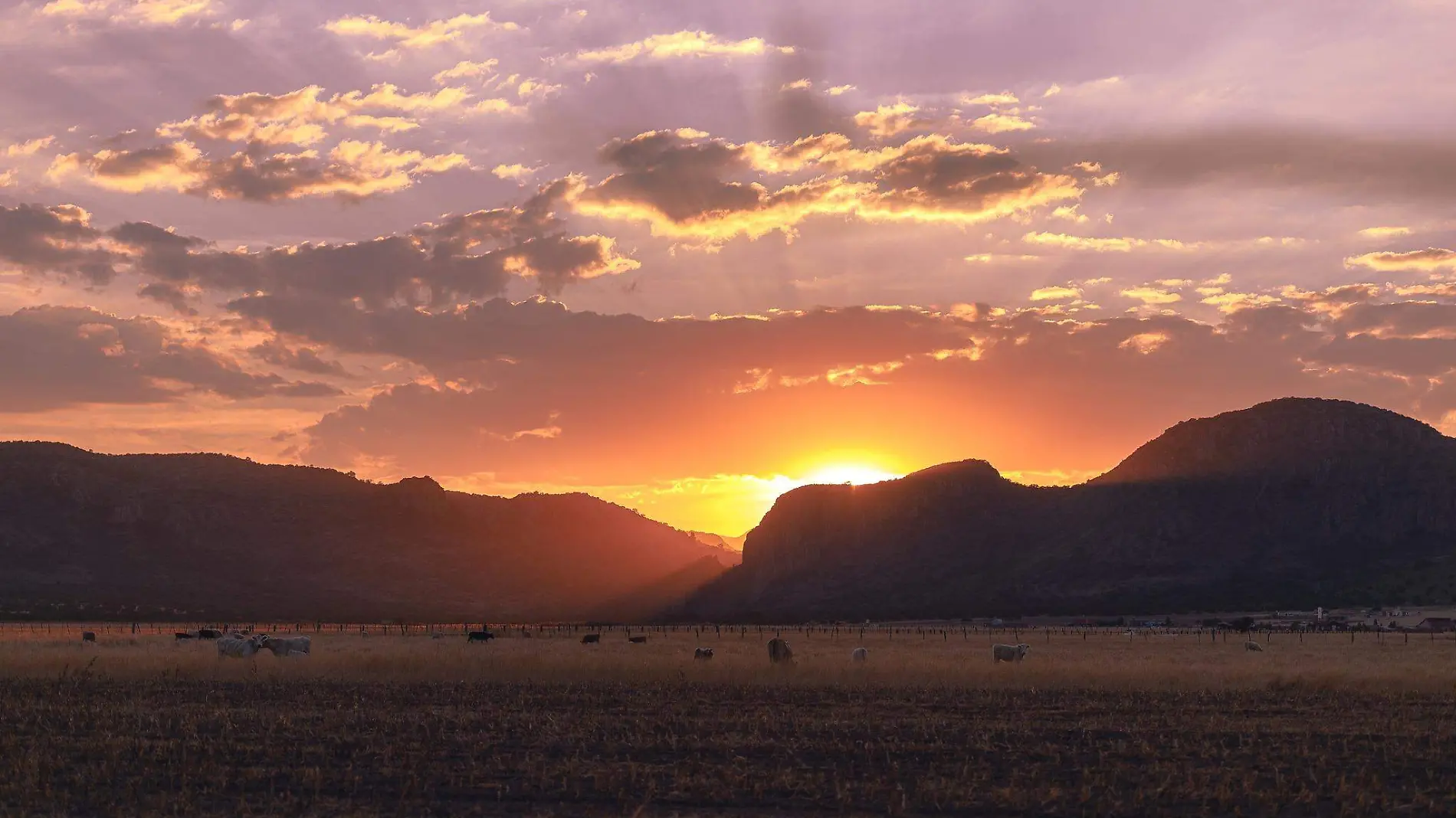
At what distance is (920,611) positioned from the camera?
16912 cm

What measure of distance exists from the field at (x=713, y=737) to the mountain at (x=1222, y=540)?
11532cm

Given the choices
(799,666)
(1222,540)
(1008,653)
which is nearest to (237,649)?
(799,666)

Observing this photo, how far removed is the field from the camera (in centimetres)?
1958

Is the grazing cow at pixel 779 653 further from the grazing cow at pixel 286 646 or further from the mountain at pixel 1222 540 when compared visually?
the mountain at pixel 1222 540

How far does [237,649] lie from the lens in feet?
168

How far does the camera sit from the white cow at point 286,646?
51.4 metres

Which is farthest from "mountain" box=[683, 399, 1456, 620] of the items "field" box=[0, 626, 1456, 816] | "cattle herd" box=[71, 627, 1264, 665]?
"field" box=[0, 626, 1456, 816]

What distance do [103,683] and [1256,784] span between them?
33.1m

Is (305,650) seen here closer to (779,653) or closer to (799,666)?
(779,653)

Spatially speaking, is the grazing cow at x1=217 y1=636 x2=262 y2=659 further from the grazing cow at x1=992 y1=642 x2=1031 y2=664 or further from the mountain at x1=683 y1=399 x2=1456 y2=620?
the mountain at x1=683 y1=399 x2=1456 y2=620

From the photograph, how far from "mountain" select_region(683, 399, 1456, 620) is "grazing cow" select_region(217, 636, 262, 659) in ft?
374

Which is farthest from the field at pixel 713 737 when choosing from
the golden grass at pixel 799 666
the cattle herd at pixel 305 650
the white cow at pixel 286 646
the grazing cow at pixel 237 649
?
the white cow at pixel 286 646

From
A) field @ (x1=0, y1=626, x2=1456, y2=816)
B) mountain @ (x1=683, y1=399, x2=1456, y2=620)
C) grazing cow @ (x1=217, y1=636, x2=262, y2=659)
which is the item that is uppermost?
mountain @ (x1=683, y1=399, x2=1456, y2=620)

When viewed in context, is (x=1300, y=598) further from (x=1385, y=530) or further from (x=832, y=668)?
(x=832, y=668)
